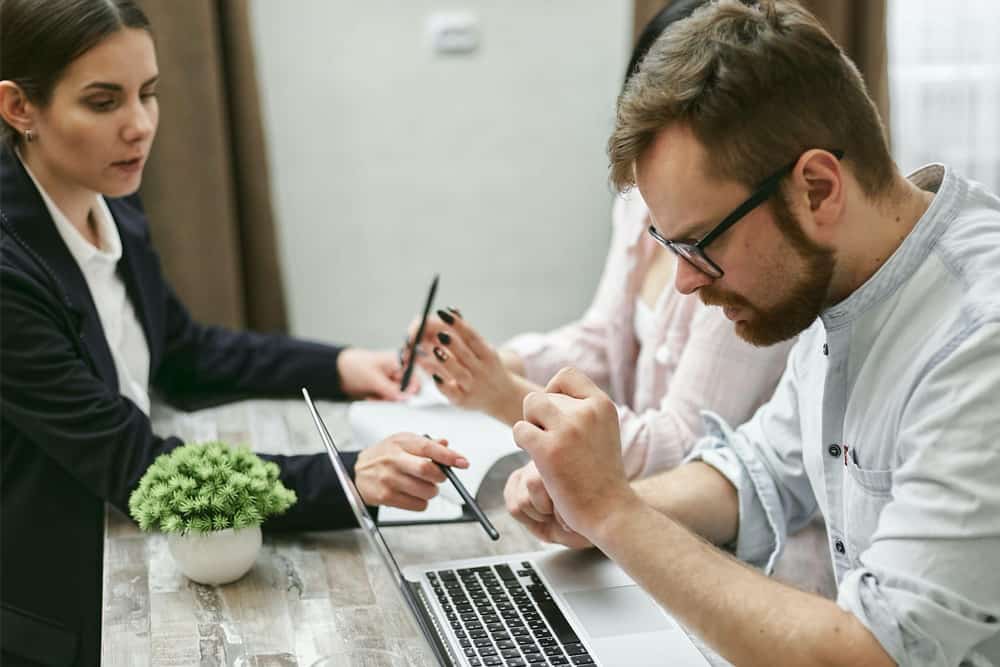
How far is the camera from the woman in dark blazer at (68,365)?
1.44 meters

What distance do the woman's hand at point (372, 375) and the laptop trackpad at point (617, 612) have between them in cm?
72

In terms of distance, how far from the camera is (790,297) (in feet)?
3.62

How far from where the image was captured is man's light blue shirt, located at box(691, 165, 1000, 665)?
92 cm

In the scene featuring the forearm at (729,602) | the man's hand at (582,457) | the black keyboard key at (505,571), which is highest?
the man's hand at (582,457)

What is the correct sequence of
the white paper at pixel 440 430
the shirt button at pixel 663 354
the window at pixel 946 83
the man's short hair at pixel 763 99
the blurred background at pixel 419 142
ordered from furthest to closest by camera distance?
the window at pixel 946 83
the blurred background at pixel 419 142
the shirt button at pixel 663 354
the white paper at pixel 440 430
the man's short hair at pixel 763 99

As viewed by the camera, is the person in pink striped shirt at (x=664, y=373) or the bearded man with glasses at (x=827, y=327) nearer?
the bearded man with glasses at (x=827, y=327)

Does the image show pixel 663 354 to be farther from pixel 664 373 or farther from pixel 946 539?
pixel 946 539

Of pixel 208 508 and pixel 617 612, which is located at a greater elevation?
pixel 208 508

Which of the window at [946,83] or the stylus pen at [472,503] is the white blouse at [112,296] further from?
the window at [946,83]

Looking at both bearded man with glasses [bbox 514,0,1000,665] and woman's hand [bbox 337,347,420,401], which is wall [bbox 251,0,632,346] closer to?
woman's hand [bbox 337,347,420,401]

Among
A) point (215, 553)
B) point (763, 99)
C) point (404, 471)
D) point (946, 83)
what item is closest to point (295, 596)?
point (215, 553)

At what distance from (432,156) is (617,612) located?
1.91 meters

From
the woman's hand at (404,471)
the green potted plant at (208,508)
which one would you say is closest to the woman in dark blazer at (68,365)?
the woman's hand at (404,471)

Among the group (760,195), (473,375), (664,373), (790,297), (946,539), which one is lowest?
(664,373)
